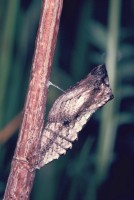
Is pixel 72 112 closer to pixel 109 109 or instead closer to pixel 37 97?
pixel 37 97

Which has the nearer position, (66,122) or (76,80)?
(66,122)

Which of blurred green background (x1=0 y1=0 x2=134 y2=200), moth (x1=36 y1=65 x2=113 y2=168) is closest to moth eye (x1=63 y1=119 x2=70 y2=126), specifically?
moth (x1=36 y1=65 x2=113 y2=168)

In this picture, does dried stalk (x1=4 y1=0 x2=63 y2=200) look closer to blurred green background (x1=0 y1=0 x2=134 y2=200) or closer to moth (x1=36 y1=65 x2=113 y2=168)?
moth (x1=36 y1=65 x2=113 y2=168)

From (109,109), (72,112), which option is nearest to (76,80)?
(109,109)

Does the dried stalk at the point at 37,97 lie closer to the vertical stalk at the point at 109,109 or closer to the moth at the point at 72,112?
the moth at the point at 72,112

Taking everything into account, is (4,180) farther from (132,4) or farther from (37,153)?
(132,4)

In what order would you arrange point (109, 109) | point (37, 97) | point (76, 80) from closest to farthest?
point (37, 97) → point (109, 109) → point (76, 80)

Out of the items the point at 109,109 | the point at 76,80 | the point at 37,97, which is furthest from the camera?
the point at 76,80

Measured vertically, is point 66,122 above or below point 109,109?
below
